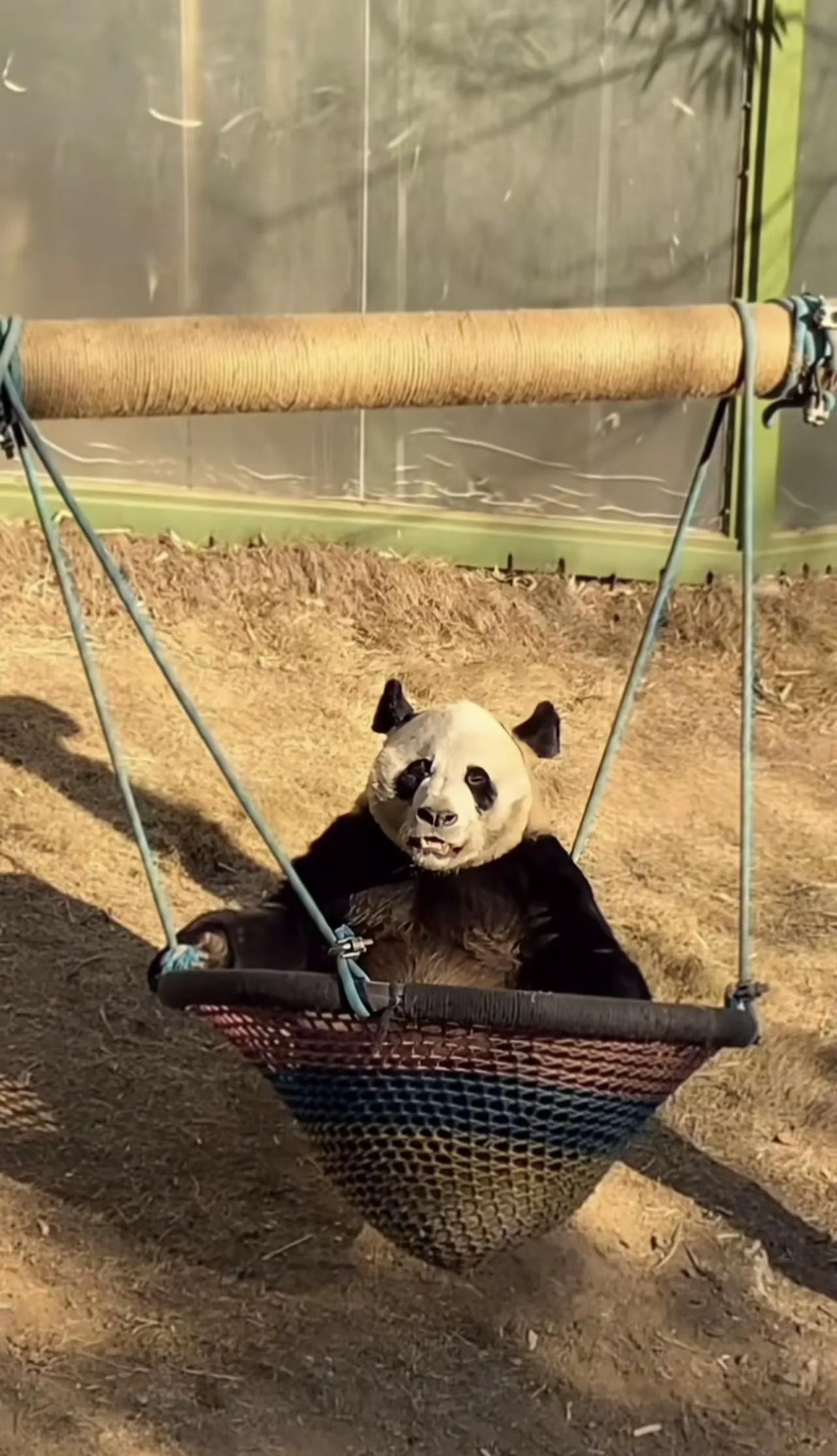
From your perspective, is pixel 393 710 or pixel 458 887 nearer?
pixel 458 887

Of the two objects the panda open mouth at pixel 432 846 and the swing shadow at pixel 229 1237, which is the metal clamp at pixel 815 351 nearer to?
the panda open mouth at pixel 432 846

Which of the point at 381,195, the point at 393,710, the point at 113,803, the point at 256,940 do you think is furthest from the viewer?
the point at 381,195

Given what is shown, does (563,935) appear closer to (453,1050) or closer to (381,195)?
(453,1050)

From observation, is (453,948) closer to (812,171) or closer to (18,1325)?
(18,1325)

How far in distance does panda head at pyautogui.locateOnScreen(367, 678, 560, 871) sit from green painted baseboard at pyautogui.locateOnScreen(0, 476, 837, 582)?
274 cm

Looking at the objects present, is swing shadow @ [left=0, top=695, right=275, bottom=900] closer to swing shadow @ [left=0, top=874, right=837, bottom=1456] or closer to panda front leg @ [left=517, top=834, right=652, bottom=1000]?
swing shadow @ [left=0, top=874, right=837, bottom=1456]

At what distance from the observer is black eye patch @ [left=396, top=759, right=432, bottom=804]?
8.48 ft

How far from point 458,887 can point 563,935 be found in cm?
17

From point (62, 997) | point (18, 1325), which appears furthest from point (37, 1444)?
point (62, 997)

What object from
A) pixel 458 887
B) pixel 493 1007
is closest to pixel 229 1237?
pixel 458 887

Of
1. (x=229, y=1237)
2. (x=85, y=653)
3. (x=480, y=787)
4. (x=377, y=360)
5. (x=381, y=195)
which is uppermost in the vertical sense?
(x=381, y=195)

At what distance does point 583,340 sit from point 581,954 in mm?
874

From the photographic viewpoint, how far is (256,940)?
97.0 inches

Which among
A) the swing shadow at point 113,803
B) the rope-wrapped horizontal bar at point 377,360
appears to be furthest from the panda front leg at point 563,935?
the swing shadow at point 113,803
